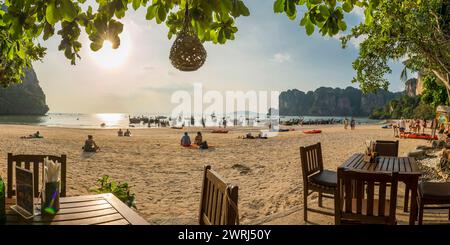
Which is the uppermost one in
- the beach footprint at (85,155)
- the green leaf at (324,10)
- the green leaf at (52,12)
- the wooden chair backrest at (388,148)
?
the green leaf at (324,10)

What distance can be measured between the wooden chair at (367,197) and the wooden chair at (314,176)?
98 cm

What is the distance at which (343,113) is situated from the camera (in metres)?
172

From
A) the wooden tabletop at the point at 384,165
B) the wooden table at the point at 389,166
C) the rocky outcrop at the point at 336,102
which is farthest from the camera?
the rocky outcrop at the point at 336,102

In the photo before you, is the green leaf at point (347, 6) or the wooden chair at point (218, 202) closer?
the wooden chair at point (218, 202)

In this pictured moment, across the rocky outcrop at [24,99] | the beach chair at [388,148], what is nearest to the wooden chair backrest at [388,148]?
the beach chair at [388,148]

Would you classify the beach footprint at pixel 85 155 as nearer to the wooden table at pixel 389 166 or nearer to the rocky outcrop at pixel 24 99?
the wooden table at pixel 389 166

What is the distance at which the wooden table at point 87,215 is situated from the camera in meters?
2.01

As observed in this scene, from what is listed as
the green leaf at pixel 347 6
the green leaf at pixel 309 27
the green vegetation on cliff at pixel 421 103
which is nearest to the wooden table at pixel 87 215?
the green leaf at pixel 309 27

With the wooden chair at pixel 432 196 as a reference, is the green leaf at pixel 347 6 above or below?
above

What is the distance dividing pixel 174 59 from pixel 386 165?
10.8 feet

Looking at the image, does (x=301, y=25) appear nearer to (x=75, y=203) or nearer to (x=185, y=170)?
(x=75, y=203)

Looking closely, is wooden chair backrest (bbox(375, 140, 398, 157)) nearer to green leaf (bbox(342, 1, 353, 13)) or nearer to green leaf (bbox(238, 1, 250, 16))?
green leaf (bbox(342, 1, 353, 13))

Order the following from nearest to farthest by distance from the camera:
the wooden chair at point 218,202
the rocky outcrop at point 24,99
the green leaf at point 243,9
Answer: the green leaf at point 243,9 < the wooden chair at point 218,202 < the rocky outcrop at point 24,99
